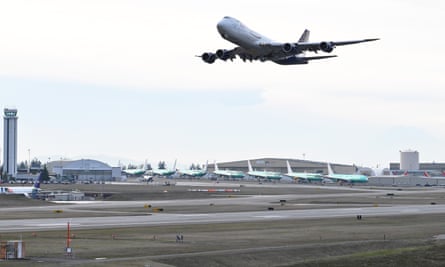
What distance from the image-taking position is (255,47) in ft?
234

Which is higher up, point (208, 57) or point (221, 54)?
point (221, 54)

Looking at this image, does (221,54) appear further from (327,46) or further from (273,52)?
(327,46)

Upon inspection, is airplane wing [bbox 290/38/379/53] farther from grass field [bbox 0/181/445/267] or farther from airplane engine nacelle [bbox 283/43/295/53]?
grass field [bbox 0/181/445/267]

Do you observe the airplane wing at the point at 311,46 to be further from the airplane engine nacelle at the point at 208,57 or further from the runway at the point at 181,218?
the runway at the point at 181,218

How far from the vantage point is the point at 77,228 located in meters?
73.1

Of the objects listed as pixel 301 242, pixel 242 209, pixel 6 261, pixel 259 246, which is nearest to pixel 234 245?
pixel 259 246

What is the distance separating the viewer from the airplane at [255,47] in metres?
70.1

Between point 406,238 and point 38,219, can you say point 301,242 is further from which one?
point 38,219

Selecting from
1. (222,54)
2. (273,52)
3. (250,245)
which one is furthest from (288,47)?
(250,245)

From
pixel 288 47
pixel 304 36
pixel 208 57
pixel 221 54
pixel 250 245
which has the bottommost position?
pixel 250 245

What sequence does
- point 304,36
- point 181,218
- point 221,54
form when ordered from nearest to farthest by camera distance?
point 221,54 → point 181,218 → point 304,36

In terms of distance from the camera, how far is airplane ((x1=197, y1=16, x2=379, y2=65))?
230 feet

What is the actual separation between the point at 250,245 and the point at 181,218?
30.7 metres

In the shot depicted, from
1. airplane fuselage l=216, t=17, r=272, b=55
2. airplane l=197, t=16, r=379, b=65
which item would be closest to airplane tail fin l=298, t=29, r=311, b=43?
airplane l=197, t=16, r=379, b=65
